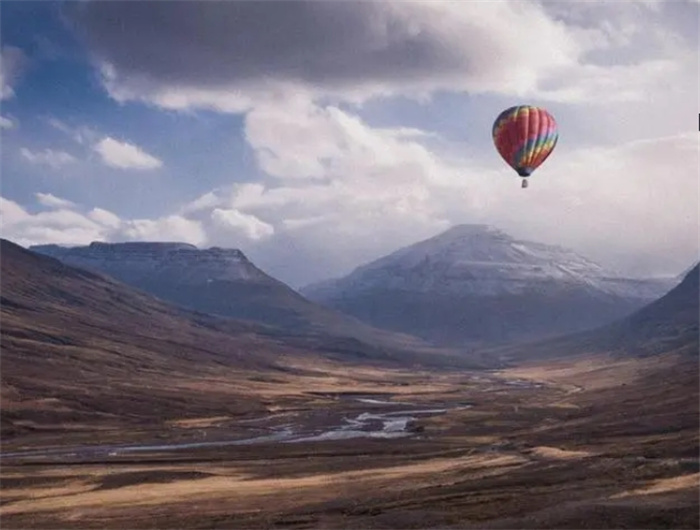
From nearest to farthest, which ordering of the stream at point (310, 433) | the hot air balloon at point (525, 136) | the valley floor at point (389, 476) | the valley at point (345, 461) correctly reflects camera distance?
1. the valley floor at point (389, 476)
2. the valley at point (345, 461)
3. the hot air balloon at point (525, 136)
4. the stream at point (310, 433)

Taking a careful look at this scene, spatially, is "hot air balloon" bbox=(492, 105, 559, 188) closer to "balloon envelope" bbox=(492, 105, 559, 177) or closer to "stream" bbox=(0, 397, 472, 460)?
"balloon envelope" bbox=(492, 105, 559, 177)

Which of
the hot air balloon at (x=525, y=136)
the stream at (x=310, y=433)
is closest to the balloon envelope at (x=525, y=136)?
the hot air balloon at (x=525, y=136)

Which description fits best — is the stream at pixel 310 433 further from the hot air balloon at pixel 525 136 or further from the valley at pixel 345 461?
the hot air balloon at pixel 525 136

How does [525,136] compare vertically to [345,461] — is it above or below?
above

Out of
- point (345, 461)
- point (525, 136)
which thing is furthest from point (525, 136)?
point (345, 461)

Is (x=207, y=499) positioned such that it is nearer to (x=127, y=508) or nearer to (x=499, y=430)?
(x=127, y=508)

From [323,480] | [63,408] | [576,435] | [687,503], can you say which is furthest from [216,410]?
[687,503]

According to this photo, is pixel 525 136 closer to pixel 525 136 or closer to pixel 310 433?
pixel 525 136
